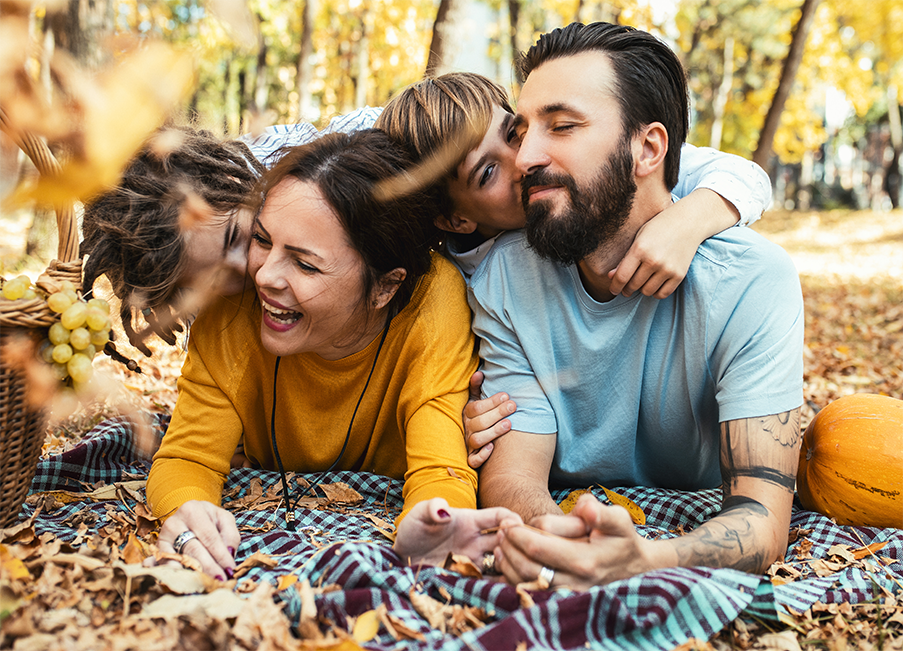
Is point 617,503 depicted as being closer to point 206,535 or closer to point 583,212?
point 583,212

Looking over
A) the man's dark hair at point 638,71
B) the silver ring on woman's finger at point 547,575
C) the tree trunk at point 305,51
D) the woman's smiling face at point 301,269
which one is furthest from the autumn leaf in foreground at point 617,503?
the tree trunk at point 305,51

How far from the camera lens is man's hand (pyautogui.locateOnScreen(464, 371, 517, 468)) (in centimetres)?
259

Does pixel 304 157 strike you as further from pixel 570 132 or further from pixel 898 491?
pixel 898 491

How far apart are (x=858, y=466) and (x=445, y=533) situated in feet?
5.49

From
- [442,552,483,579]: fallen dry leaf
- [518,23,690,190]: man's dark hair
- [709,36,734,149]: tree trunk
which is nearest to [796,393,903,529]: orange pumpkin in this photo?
[518,23,690,190]: man's dark hair

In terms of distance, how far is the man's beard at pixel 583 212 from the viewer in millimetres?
2562

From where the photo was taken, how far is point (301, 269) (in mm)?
2430

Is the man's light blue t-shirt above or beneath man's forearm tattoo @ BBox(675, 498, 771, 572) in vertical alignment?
above

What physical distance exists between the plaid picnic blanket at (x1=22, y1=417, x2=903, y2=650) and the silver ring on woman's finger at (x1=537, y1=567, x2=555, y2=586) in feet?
0.15

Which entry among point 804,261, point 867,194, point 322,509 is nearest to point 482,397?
point 322,509

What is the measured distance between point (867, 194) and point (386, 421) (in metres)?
32.9

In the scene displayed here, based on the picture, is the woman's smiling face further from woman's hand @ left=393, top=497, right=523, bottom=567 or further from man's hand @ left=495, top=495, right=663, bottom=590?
man's hand @ left=495, top=495, right=663, bottom=590

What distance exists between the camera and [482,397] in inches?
111

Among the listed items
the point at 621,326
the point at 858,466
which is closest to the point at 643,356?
the point at 621,326
